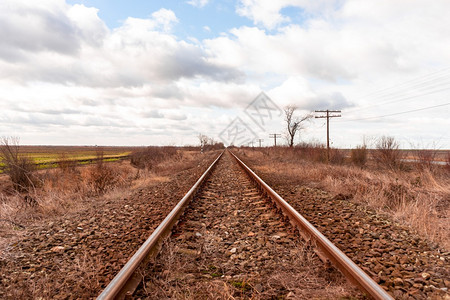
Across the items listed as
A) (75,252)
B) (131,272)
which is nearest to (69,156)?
(75,252)

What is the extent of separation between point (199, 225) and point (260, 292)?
7.72 feet

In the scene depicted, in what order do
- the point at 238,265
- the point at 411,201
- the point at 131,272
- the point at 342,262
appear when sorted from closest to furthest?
1. the point at 131,272
2. the point at 342,262
3. the point at 238,265
4. the point at 411,201

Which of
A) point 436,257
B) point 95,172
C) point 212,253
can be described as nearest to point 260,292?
point 212,253

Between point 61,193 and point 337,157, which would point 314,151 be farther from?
point 61,193

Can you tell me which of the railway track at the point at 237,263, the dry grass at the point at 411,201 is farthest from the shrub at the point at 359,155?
the railway track at the point at 237,263

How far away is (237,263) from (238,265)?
0.06 metres

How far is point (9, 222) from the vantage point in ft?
16.3

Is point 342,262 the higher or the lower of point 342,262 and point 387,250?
the higher

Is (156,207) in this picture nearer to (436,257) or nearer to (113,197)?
(113,197)

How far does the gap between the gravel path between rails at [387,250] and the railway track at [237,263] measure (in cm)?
42

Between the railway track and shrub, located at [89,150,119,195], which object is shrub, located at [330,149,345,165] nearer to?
shrub, located at [89,150,119,195]

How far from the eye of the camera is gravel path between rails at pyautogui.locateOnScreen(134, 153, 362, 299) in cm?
261

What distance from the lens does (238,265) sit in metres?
3.29

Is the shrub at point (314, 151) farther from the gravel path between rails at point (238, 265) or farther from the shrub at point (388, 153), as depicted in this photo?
the gravel path between rails at point (238, 265)
